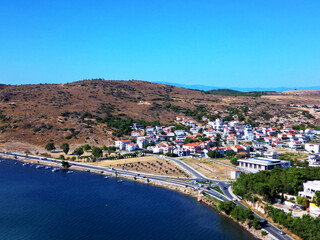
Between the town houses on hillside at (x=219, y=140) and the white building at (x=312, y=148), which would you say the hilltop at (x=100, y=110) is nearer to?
the town houses on hillside at (x=219, y=140)

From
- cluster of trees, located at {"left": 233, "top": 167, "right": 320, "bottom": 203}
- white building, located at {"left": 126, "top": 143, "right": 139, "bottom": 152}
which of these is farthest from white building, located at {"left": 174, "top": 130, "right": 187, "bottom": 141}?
cluster of trees, located at {"left": 233, "top": 167, "right": 320, "bottom": 203}

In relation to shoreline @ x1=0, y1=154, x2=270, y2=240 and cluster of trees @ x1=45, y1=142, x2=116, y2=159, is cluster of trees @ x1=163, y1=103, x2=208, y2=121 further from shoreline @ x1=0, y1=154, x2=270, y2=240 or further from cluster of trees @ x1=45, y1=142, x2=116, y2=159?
shoreline @ x1=0, y1=154, x2=270, y2=240

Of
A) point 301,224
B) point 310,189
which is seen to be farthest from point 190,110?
point 301,224

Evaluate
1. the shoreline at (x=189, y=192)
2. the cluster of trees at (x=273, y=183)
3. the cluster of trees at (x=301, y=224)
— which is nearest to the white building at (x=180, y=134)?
the shoreline at (x=189, y=192)

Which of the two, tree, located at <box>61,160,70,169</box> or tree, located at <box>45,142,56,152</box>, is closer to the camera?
tree, located at <box>61,160,70,169</box>

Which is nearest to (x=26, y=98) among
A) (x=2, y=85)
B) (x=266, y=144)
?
(x=2, y=85)

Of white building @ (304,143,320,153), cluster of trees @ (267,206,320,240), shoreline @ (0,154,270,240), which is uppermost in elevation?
white building @ (304,143,320,153)

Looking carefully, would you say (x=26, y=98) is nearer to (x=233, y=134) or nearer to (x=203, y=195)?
(x=233, y=134)
